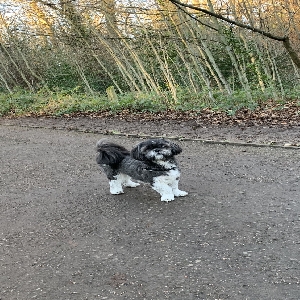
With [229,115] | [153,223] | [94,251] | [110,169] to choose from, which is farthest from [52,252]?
[229,115]

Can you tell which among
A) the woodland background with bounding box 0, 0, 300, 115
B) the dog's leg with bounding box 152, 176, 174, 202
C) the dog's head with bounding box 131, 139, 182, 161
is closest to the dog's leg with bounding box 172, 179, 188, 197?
the dog's leg with bounding box 152, 176, 174, 202

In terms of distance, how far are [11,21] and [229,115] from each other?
40.9 feet

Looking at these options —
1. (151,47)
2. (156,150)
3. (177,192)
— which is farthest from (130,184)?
(151,47)

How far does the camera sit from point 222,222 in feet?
15.1

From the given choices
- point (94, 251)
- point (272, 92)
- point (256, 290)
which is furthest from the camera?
point (272, 92)

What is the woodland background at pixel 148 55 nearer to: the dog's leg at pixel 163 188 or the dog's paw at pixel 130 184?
the dog's paw at pixel 130 184

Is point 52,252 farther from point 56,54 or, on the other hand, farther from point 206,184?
point 56,54

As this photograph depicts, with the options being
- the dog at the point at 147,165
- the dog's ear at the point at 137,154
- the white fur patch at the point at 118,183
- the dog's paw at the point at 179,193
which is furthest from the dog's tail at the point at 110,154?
the dog's paw at the point at 179,193

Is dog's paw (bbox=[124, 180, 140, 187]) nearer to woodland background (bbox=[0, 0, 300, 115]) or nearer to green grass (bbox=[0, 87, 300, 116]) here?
woodland background (bbox=[0, 0, 300, 115])

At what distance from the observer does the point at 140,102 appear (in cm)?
1346

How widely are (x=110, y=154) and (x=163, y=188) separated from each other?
2.88ft

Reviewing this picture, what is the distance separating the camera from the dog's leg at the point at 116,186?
19.2 feet

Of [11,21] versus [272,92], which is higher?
[11,21]

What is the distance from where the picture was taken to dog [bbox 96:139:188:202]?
16.5 feet
